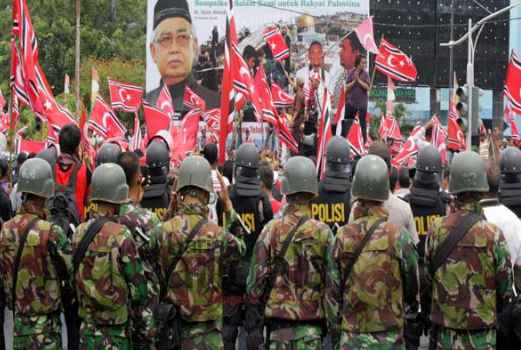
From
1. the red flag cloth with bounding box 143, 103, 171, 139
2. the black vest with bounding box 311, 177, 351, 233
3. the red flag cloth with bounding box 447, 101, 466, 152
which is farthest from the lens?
the red flag cloth with bounding box 447, 101, 466, 152

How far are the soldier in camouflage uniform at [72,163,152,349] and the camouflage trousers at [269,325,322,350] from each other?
2.92 ft

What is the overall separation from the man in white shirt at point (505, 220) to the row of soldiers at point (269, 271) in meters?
0.46

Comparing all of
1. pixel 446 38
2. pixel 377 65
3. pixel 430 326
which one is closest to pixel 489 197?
pixel 430 326

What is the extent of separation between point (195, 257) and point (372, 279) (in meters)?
1.29

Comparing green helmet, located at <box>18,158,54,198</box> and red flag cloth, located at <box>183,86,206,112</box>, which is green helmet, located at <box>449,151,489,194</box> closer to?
green helmet, located at <box>18,158,54,198</box>

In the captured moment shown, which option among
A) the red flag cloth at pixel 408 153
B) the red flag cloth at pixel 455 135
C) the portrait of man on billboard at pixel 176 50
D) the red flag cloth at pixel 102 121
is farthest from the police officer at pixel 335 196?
the portrait of man on billboard at pixel 176 50

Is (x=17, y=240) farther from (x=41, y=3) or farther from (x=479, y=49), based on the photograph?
(x=479, y=49)

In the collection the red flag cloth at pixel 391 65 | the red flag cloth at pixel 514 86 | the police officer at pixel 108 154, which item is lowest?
the police officer at pixel 108 154

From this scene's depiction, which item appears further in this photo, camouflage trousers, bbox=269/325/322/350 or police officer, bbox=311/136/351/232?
police officer, bbox=311/136/351/232

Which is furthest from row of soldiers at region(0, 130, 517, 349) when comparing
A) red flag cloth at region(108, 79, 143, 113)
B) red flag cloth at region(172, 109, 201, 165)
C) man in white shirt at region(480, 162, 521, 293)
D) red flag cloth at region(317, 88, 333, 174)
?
red flag cloth at region(108, 79, 143, 113)

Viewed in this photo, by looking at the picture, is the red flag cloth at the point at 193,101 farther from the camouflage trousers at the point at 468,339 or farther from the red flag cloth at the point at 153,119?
the camouflage trousers at the point at 468,339

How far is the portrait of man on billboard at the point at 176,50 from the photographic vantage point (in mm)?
52781

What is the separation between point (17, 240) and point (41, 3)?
48.7m

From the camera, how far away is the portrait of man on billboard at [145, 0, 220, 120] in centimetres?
5278
